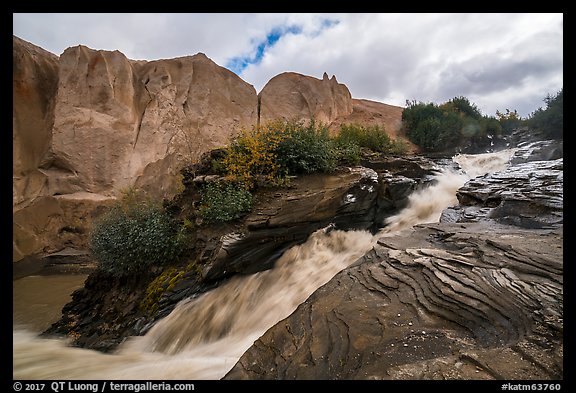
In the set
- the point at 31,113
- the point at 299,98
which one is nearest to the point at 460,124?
the point at 299,98

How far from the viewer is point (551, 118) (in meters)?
12.9

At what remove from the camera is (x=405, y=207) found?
696 centimetres

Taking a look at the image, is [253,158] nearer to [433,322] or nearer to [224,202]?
[224,202]

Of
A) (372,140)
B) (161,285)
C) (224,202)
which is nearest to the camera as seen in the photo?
(161,285)

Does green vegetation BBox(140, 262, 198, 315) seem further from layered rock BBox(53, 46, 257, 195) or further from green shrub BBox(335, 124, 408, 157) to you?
layered rock BBox(53, 46, 257, 195)

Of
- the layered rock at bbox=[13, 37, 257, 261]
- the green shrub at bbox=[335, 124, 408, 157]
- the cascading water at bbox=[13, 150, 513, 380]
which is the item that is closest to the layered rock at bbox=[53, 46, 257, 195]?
the layered rock at bbox=[13, 37, 257, 261]

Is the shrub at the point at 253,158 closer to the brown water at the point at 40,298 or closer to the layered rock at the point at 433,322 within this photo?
the layered rock at the point at 433,322

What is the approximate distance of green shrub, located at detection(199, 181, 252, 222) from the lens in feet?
16.8

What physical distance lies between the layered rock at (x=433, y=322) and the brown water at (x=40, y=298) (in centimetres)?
593

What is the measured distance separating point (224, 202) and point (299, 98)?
51.3ft

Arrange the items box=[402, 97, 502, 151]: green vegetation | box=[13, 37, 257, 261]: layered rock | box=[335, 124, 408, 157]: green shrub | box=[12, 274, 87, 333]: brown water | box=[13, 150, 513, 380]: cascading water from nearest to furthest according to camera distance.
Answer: box=[13, 150, 513, 380]: cascading water → box=[12, 274, 87, 333]: brown water → box=[335, 124, 408, 157]: green shrub → box=[13, 37, 257, 261]: layered rock → box=[402, 97, 502, 151]: green vegetation

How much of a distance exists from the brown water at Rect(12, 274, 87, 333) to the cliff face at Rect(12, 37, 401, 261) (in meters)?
2.81

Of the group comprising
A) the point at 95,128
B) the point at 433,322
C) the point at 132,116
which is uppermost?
the point at 132,116
